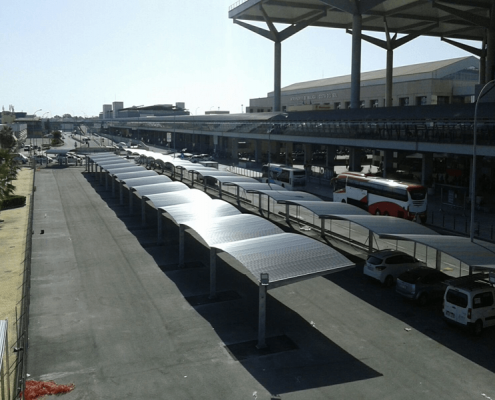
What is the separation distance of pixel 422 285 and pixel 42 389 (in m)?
13.4

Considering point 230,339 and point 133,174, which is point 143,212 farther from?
point 230,339

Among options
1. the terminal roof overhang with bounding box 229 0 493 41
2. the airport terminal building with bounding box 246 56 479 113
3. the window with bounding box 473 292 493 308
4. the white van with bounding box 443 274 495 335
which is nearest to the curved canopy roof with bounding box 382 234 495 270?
the white van with bounding box 443 274 495 335

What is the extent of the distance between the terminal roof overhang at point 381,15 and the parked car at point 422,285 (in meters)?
48.6

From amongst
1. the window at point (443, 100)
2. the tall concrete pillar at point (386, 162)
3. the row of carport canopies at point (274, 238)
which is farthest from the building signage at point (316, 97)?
the row of carport canopies at point (274, 238)

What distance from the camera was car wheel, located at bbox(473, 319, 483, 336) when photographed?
668 inches

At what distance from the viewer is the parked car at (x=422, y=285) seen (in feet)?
64.7

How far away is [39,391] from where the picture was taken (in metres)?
13.4

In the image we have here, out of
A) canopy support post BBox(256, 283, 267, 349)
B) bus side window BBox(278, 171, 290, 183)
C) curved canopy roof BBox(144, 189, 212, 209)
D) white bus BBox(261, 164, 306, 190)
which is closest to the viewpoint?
canopy support post BBox(256, 283, 267, 349)

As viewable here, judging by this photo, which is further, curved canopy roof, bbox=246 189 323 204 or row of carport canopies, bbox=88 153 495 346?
curved canopy roof, bbox=246 189 323 204

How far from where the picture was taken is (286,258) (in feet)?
58.6

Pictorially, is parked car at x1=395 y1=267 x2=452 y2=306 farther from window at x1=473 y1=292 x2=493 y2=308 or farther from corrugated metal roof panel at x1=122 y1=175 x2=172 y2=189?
corrugated metal roof panel at x1=122 y1=175 x2=172 y2=189

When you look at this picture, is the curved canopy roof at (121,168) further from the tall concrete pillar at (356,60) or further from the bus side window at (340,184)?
the tall concrete pillar at (356,60)

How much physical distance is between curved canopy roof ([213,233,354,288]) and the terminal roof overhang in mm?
49957

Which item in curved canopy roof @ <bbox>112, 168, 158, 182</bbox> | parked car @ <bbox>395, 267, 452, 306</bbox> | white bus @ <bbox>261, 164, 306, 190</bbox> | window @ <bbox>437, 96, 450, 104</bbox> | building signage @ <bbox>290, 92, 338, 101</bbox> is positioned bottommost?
parked car @ <bbox>395, 267, 452, 306</bbox>
